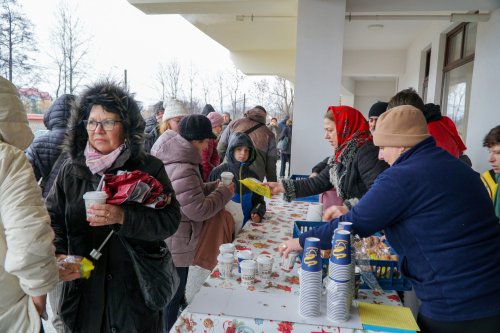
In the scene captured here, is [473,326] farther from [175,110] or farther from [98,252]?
[175,110]

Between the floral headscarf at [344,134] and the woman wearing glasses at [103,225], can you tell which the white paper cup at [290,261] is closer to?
the woman wearing glasses at [103,225]

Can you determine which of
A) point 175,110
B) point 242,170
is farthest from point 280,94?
point 242,170

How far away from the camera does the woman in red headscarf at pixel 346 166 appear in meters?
1.82

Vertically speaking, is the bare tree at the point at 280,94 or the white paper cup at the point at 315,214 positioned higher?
the bare tree at the point at 280,94

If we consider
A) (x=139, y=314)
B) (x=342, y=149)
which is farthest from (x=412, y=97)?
(x=139, y=314)

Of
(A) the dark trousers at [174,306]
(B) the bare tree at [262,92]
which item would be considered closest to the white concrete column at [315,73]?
(A) the dark trousers at [174,306]

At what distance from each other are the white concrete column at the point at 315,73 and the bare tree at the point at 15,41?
2.61 metres

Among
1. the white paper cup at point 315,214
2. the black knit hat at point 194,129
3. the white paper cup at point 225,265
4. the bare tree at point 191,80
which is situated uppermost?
the bare tree at point 191,80

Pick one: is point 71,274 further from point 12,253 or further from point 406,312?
point 406,312

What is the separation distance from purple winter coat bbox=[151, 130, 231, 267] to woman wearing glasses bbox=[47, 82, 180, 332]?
1.66 ft

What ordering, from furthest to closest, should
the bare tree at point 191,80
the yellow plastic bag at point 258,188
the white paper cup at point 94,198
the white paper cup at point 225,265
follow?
the bare tree at point 191,80 < the yellow plastic bag at point 258,188 < the white paper cup at point 225,265 < the white paper cup at point 94,198

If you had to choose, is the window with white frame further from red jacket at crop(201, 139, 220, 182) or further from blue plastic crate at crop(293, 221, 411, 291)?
blue plastic crate at crop(293, 221, 411, 291)

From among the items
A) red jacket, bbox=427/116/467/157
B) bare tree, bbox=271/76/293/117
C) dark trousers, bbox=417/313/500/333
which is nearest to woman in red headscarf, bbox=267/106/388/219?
dark trousers, bbox=417/313/500/333

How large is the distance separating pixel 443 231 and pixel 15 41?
3.67m
